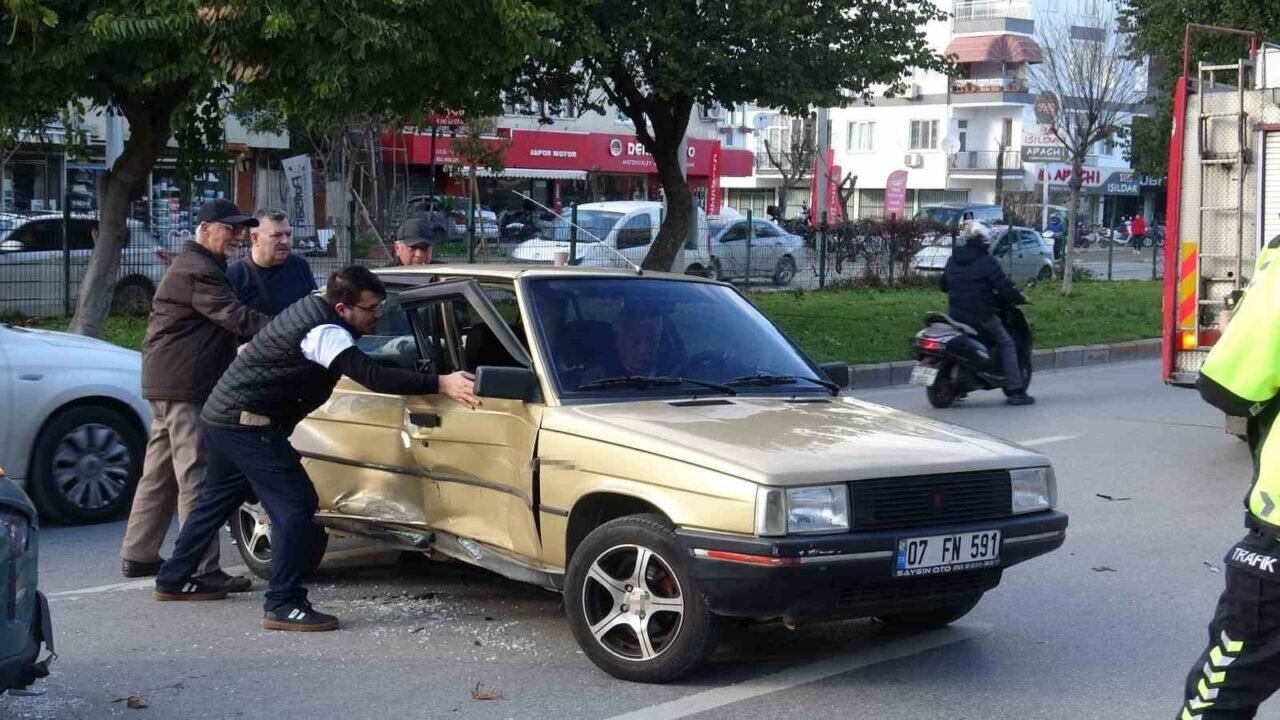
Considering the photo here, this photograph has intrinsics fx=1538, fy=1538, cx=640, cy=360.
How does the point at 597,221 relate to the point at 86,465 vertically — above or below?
above

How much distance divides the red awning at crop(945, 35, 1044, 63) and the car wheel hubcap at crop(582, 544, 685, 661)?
206 feet

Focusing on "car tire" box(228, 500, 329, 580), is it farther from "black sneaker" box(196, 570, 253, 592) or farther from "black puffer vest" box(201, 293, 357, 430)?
"black puffer vest" box(201, 293, 357, 430)

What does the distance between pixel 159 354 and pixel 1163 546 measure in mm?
5242

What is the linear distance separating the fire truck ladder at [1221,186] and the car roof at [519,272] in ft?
20.4

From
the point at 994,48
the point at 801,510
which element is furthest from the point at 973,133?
the point at 801,510

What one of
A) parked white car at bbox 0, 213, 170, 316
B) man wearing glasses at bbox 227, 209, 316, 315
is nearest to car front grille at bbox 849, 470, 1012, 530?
man wearing glasses at bbox 227, 209, 316, 315

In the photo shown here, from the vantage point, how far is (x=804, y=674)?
5840 millimetres

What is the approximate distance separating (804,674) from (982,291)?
8.59m

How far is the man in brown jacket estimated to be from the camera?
6.98 metres

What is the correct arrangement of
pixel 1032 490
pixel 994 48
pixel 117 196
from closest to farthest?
pixel 1032 490, pixel 117 196, pixel 994 48

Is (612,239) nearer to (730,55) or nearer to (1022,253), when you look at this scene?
(730,55)

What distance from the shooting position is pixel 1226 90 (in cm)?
1173

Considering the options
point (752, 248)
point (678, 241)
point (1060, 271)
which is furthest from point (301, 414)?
point (1060, 271)

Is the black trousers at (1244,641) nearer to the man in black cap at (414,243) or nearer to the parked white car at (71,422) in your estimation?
the parked white car at (71,422)
